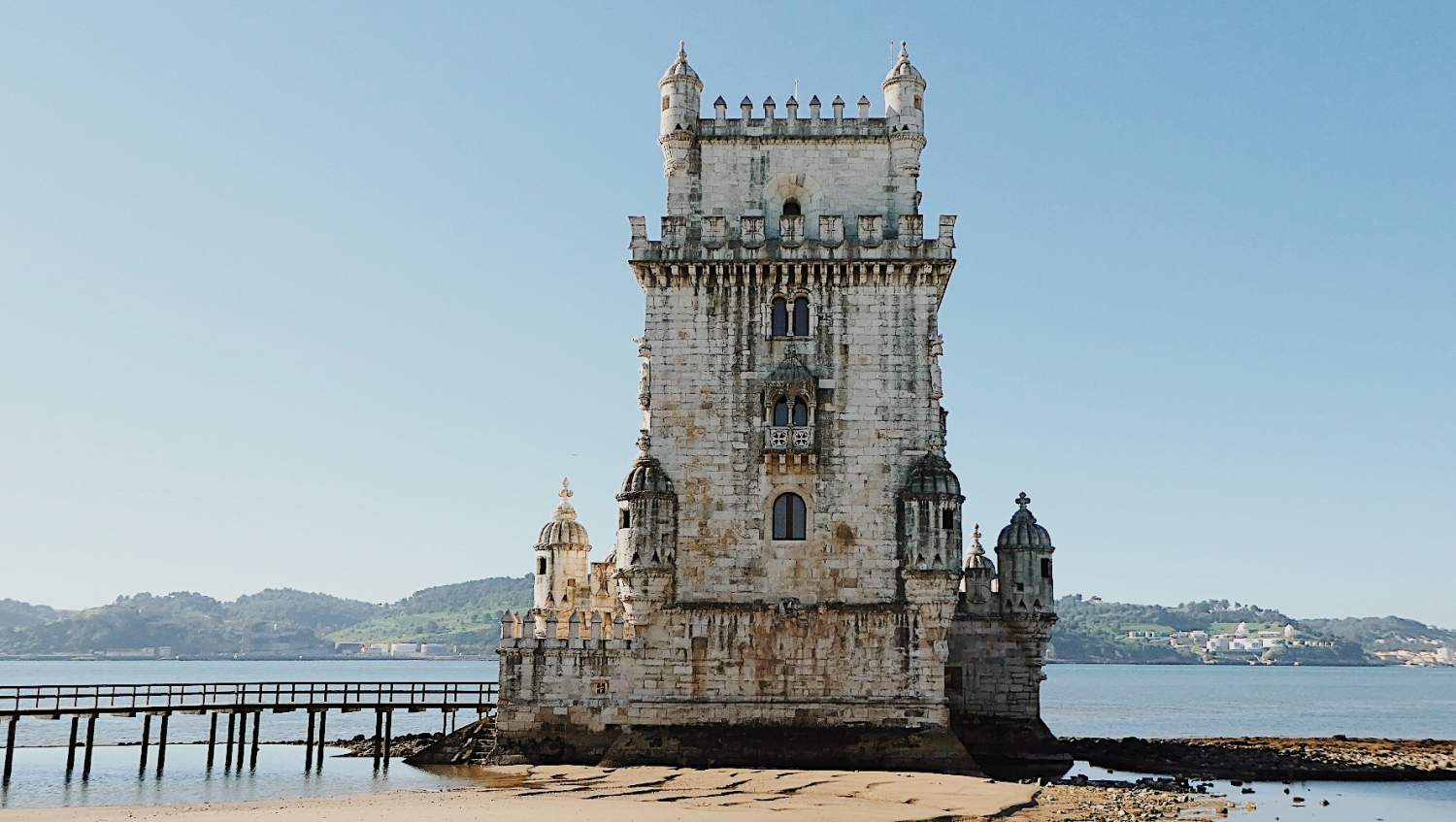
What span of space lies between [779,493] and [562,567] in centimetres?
958

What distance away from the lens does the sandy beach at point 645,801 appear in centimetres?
3512

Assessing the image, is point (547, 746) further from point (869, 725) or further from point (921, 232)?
point (921, 232)

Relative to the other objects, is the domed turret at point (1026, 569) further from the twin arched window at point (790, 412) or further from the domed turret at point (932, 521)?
the twin arched window at point (790, 412)

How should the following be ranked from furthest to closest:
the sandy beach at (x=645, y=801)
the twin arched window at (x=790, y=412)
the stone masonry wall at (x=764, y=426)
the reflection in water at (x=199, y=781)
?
the twin arched window at (x=790, y=412)
the stone masonry wall at (x=764, y=426)
the reflection in water at (x=199, y=781)
the sandy beach at (x=645, y=801)

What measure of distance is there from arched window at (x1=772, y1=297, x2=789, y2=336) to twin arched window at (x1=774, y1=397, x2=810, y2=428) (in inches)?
91.0

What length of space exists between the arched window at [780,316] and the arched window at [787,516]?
211 inches

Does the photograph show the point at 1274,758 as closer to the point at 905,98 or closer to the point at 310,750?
the point at 905,98

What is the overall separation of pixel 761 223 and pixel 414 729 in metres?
52.2

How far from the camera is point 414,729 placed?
282 feet

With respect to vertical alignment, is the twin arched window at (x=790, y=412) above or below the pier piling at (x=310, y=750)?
above

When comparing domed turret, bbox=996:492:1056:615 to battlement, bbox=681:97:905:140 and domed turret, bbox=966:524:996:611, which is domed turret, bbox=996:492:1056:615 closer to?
domed turret, bbox=966:524:996:611

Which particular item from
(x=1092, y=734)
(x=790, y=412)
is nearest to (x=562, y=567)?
(x=790, y=412)

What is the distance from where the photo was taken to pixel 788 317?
1786 inches

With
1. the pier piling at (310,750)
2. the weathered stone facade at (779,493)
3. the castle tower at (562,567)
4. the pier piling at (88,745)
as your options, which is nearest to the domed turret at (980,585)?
the weathered stone facade at (779,493)
